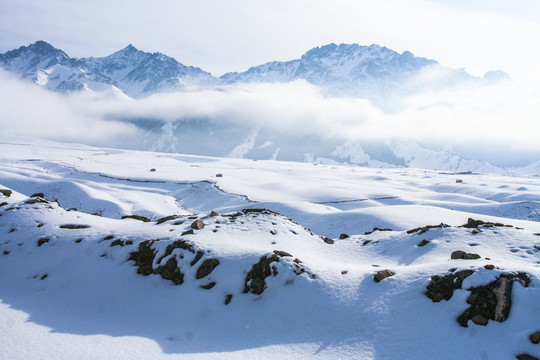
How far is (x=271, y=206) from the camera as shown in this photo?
145 ft

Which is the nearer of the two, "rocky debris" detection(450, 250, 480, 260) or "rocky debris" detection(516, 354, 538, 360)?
"rocky debris" detection(516, 354, 538, 360)

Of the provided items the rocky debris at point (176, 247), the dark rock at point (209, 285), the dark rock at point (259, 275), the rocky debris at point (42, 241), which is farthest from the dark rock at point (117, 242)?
the dark rock at point (259, 275)

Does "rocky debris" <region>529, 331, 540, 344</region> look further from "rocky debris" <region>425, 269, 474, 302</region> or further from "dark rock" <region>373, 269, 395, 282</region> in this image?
"dark rock" <region>373, 269, 395, 282</region>

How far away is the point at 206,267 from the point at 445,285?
8352 millimetres

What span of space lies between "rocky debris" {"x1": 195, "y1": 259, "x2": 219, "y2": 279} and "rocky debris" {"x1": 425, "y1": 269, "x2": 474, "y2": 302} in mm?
7554

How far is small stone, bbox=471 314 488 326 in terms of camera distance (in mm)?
8859

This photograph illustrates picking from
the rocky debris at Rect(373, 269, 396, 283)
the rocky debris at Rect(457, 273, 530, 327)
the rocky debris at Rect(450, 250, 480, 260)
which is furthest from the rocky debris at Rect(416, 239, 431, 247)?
the rocky debris at Rect(457, 273, 530, 327)

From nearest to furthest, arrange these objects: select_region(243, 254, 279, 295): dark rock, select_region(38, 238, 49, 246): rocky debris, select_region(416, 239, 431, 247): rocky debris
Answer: select_region(243, 254, 279, 295): dark rock → select_region(416, 239, 431, 247): rocky debris → select_region(38, 238, 49, 246): rocky debris

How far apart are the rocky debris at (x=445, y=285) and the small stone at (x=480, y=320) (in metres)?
0.93

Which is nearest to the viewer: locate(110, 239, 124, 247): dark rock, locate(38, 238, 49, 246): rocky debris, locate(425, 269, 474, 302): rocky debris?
locate(425, 269, 474, 302): rocky debris

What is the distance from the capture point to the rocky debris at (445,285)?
997cm

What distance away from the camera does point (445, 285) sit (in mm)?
10180

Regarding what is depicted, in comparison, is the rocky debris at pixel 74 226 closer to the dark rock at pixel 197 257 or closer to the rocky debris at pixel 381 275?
the dark rock at pixel 197 257

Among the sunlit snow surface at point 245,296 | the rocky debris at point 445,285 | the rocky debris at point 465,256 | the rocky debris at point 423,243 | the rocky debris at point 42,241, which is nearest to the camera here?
the sunlit snow surface at point 245,296
